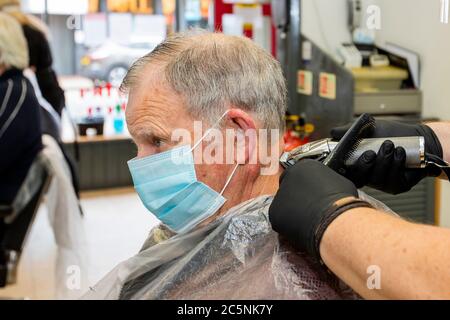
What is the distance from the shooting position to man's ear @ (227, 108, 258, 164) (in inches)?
40.6

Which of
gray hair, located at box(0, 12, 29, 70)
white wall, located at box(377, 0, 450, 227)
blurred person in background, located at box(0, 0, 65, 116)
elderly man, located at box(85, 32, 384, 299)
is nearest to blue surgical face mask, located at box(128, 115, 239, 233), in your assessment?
elderly man, located at box(85, 32, 384, 299)

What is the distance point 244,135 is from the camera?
3.46ft

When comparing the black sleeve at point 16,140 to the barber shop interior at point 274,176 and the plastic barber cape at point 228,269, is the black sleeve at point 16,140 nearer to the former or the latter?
the barber shop interior at point 274,176

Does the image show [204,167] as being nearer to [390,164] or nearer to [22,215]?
[390,164]

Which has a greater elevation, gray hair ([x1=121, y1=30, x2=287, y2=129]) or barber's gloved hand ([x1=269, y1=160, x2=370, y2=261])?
gray hair ([x1=121, y1=30, x2=287, y2=129])

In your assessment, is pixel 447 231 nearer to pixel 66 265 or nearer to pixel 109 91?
pixel 66 265

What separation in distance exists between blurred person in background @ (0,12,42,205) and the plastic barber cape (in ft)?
5.17

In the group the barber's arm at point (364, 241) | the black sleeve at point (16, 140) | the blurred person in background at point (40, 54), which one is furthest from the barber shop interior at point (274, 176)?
the blurred person in background at point (40, 54)

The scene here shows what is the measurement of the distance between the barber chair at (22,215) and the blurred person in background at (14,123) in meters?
0.04

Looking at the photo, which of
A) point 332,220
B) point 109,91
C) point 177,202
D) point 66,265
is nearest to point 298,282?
point 332,220

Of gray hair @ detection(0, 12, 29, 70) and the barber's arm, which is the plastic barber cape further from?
gray hair @ detection(0, 12, 29, 70)

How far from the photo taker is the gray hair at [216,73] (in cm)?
101
